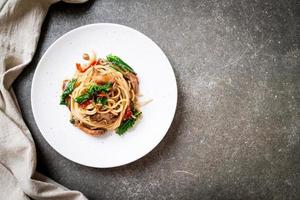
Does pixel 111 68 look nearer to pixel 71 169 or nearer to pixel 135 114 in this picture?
pixel 135 114

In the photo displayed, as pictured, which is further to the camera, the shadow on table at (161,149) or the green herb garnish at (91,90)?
the shadow on table at (161,149)

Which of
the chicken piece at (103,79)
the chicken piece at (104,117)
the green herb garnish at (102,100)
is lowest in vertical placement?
the chicken piece at (104,117)

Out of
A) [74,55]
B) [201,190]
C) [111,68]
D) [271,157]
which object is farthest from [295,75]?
[74,55]

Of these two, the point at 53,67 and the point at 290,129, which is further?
the point at 290,129

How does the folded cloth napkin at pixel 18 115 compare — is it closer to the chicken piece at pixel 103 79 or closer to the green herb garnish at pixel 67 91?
the green herb garnish at pixel 67 91

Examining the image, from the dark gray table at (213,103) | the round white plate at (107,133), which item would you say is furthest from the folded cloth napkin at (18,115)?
the round white plate at (107,133)

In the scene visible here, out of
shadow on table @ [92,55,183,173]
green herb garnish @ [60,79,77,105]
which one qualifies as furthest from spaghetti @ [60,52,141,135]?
shadow on table @ [92,55,183,173]
